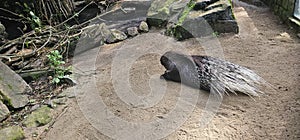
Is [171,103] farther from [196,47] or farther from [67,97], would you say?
[196,47]

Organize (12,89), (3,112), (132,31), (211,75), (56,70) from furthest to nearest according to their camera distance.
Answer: (132,31) < (56,70) < (12,89) < (3,112) < (211,75)

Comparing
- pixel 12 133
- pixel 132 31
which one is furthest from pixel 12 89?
pixel 132 31

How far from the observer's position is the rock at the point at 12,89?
2.80 m

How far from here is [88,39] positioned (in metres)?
4.68

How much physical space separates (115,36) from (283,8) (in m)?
2.98

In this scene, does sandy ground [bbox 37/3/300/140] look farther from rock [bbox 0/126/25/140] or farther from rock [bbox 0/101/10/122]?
rock [bbox 0/101/10/122]

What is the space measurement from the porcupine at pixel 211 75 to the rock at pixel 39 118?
1.31m

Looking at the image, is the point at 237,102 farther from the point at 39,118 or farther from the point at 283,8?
the point at 283,8

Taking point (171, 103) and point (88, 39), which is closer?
point (171, 103)

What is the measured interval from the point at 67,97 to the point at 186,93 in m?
1.38

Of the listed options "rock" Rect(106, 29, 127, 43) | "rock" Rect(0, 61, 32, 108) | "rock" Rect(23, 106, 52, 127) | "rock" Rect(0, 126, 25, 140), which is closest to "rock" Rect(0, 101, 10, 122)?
"rock" Rect(0, 61, 32, 108)

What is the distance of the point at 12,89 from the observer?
2910 mm

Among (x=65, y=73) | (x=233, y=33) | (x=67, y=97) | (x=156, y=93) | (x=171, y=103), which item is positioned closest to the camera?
(x=171, y=103)

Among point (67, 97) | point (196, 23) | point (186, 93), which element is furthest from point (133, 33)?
point (186, 93)
